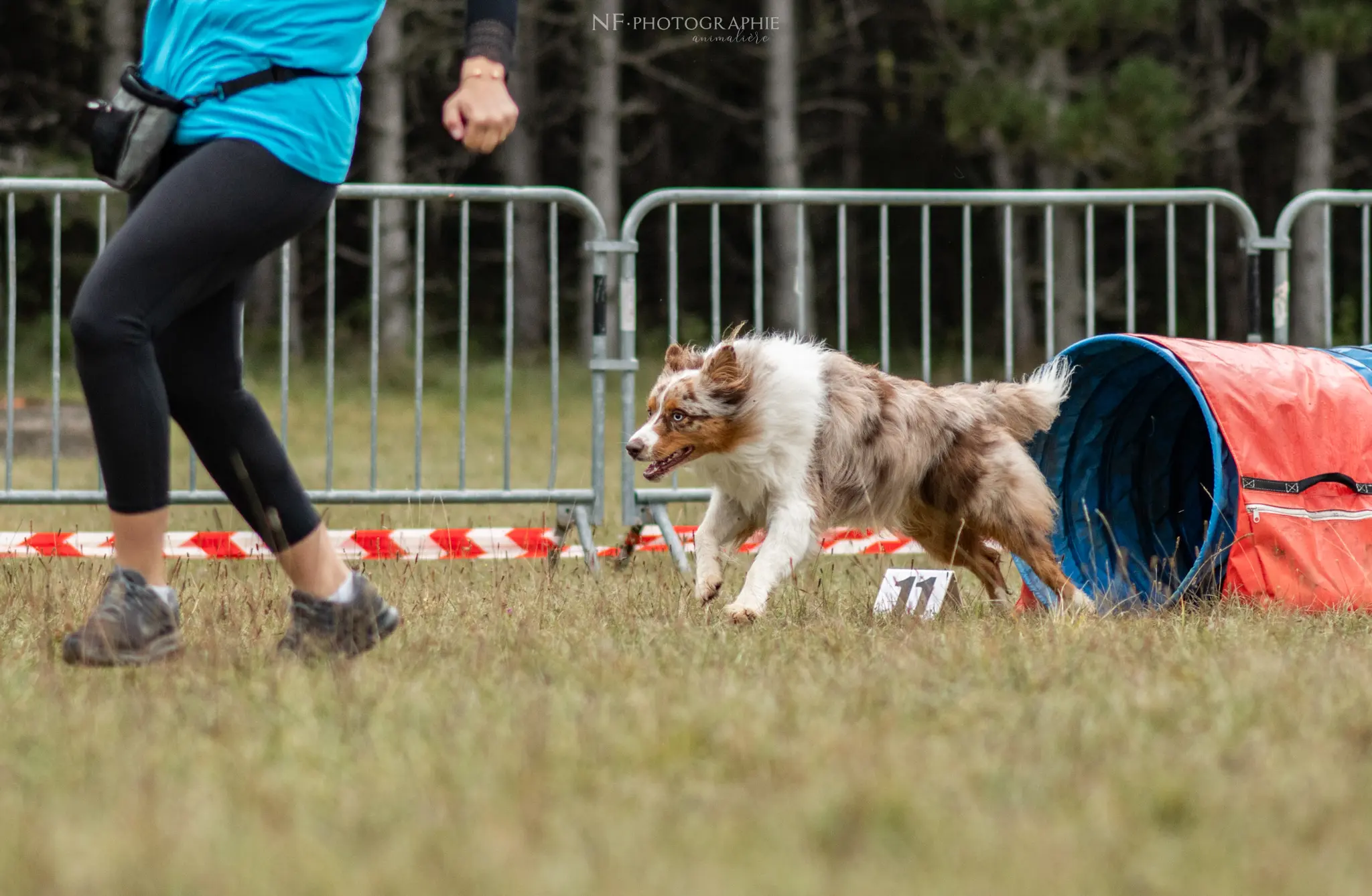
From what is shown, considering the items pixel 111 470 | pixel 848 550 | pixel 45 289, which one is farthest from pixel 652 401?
pixel 45 289

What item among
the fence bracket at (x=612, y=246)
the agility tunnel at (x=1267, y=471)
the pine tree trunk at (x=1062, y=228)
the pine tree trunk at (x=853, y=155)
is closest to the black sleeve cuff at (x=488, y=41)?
the agility tunnel at (x=1267, y=471)

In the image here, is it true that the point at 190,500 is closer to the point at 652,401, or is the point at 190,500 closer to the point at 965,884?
the point at 652,401

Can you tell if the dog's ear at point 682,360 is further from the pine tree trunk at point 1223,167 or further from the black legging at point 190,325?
the pine tree trunk at point 1223,167

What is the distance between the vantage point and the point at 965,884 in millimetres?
1964

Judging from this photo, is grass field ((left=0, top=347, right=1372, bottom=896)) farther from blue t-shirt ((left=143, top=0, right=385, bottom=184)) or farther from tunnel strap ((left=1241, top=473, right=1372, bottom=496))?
blue t-shirt ((left=143, top=0, right=385, bottom=184))

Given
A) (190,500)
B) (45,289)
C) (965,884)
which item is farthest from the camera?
(45,289)

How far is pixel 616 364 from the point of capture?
256 inches

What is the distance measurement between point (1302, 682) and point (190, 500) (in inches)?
174

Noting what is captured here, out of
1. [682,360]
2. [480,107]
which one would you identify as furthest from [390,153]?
[480,107]

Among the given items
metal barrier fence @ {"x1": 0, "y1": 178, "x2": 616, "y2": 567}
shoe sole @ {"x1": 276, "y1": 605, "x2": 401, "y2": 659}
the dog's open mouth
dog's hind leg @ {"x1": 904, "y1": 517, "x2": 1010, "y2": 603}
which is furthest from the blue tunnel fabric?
shoe sole @ {"x1": 276, "y1": 605, "x2": 401, "y2": 659}

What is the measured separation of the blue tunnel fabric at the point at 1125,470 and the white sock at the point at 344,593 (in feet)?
8.25

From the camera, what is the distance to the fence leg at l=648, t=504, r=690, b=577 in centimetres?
620

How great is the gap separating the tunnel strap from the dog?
2.09ft

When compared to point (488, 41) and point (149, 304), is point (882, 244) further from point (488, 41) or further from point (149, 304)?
point (149, 304)
